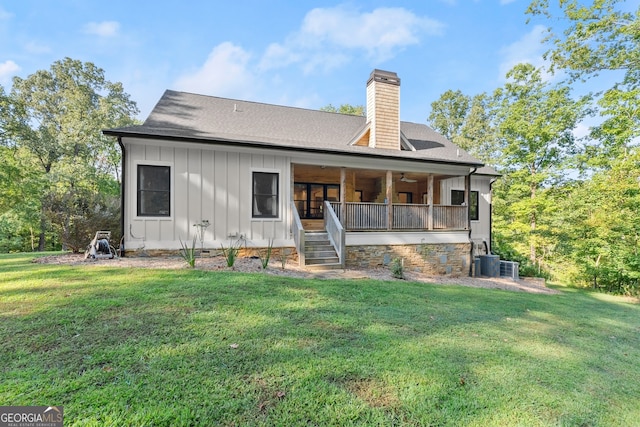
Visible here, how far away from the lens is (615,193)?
12.2 m

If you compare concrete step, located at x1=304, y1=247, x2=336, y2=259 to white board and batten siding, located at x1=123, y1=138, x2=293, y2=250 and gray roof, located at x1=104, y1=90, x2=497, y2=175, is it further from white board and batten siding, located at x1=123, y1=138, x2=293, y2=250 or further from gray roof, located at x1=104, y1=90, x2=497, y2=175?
gray roof, located at x1=104, y1=90, x2=497, y2=175

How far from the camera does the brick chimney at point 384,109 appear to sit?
37.4 feet

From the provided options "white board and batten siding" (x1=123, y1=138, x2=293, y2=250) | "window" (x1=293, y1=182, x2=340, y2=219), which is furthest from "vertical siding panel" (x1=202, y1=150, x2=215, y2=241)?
"window" (x1=293, y1=182, x2=340, y2=219)

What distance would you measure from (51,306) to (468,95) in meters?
34.4

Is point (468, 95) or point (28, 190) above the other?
point (468, 95)

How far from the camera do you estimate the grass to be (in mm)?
2102

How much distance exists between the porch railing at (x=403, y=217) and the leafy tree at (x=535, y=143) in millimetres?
7507

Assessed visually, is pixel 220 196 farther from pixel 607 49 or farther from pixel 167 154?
pixel 607 49

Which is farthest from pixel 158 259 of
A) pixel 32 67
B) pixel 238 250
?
pixel 32 67

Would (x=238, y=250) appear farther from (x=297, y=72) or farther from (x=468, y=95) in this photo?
(x=468, y=95)

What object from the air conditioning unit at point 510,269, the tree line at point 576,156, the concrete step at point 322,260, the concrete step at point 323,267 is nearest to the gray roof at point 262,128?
the concrete step at point 322,260

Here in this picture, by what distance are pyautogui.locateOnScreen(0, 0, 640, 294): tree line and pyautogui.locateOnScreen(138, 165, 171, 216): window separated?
67.8 inches

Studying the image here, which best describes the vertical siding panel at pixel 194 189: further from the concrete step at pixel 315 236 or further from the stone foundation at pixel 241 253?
the concrete step at pixel 315 236

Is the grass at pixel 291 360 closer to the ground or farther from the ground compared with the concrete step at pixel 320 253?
closer to the ground
